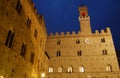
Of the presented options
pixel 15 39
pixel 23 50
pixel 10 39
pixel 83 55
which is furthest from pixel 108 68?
pixel 10 39

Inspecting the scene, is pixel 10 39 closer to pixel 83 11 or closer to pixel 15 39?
pixel 15 39

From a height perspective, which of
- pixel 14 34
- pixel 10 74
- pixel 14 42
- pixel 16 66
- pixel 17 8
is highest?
pixel 17 8

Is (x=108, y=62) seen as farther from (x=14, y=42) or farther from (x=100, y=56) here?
(x=14, y=42)

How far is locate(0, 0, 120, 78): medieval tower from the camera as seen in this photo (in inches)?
384

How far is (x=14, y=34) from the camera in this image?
31.7ft

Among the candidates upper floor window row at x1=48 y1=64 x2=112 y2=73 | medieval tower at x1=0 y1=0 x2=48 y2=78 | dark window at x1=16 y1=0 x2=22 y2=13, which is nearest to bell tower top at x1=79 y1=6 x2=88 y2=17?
upper floor window row at x1=48 y1=64 x2=112 y2=73

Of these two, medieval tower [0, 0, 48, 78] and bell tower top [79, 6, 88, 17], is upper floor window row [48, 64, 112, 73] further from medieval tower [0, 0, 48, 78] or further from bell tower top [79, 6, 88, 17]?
bell tower top [79, 6, 88, 17]

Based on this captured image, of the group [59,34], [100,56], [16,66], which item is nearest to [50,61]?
[59,34]

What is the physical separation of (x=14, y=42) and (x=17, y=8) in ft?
9.58

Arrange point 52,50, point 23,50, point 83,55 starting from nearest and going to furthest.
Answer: point 23,50
point 83,55
point 52,50

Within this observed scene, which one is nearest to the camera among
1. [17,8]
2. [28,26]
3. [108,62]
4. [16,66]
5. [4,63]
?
[4,63]

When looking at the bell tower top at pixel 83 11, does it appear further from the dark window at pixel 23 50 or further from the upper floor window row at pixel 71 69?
the dark window at pixel 23 50

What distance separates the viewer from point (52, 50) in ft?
76.3

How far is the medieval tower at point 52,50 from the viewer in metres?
9.76
